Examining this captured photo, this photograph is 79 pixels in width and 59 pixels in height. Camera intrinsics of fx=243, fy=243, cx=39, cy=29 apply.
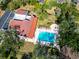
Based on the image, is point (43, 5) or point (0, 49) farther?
point (43, 5)

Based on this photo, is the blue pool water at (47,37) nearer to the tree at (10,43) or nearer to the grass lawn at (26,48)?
the grass lawn at (26,48)

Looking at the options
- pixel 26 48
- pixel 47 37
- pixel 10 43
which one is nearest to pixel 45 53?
pixel 10 43

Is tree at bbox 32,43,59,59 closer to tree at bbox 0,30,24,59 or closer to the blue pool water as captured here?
tree at bbox 0,30,24,59

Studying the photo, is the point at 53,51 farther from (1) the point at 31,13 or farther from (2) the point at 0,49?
(1) the point at 31,13

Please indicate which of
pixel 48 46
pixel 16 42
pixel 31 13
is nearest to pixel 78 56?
pixel 48 46

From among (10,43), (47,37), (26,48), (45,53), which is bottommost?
(26,48)

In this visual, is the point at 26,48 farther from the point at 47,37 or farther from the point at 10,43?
the point at 10,43

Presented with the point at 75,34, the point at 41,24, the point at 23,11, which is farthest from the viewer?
the point at 23,11
